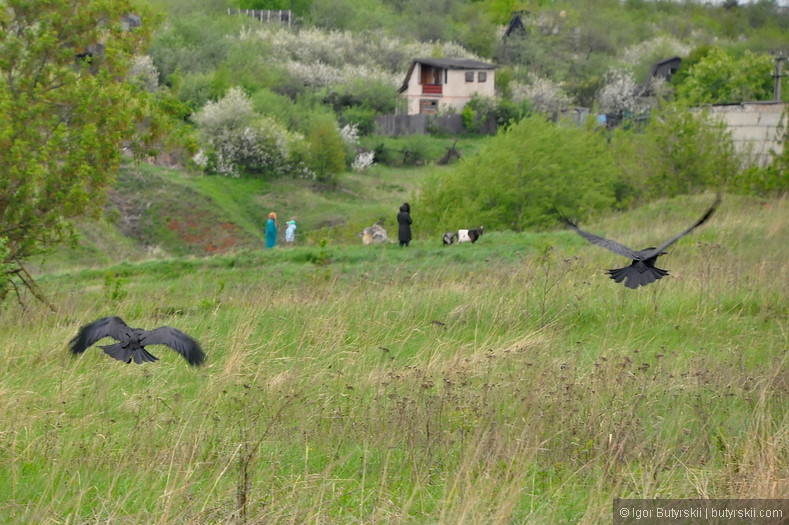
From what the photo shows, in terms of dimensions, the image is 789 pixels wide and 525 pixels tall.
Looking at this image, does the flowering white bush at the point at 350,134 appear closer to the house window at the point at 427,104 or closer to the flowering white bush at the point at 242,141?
the flowering white bush at the point at 242,141

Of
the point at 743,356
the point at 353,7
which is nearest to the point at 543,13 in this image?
the point at 353,7

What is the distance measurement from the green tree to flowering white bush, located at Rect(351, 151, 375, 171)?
31.4m

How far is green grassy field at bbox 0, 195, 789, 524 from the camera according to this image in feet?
14.4

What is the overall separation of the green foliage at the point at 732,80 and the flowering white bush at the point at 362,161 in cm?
1883

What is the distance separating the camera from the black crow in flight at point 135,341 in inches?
232

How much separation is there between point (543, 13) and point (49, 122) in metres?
81.8

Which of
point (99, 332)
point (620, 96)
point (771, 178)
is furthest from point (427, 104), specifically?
point (99, 332)

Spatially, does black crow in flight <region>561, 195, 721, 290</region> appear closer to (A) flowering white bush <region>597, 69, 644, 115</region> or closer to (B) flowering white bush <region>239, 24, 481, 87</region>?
(B) flowering white bush <region>239, 24, 481, 87</region>

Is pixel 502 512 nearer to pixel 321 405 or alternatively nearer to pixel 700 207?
pixel 321 405

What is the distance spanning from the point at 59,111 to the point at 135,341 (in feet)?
34.5

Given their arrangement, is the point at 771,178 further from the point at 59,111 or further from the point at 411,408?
the point at 411,408

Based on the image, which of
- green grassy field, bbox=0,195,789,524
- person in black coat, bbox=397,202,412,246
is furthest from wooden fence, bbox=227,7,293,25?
green grassy field, bbox=0,195,789,524

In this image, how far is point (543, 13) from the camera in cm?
9062

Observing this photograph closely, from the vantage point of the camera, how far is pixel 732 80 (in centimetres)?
5444
